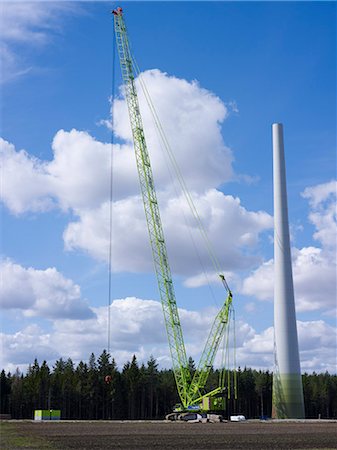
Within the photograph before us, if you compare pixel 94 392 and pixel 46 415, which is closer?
pixel 46 415

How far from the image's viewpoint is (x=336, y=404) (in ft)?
566

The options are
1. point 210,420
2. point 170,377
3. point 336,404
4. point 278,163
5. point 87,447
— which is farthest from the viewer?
point 336,404

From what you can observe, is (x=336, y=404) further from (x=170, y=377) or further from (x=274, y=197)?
(x=274, y=197)

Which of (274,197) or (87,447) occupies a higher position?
(274,197)

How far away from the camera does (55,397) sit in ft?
431

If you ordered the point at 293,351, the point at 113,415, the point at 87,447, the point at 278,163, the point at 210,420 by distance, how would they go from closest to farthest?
the point at 87,447 < the point at 210,420 < the point at 293,351 < the point at 278,163 < the point at 113,415

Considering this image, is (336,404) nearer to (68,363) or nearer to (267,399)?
(267,399)

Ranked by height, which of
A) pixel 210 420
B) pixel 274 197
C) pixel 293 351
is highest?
pixel 274 197

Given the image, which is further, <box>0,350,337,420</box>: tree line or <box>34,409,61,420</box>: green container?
<box>0,350,337,420</box>: tree line

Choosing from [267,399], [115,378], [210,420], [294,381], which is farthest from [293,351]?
[267,399]

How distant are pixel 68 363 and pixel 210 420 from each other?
76.5m

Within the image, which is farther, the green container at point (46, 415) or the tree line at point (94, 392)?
the tree line at point (94, 392)

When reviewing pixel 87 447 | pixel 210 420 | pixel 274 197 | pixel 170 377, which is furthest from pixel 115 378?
pixel 87 447

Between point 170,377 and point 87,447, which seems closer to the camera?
point 87,447
